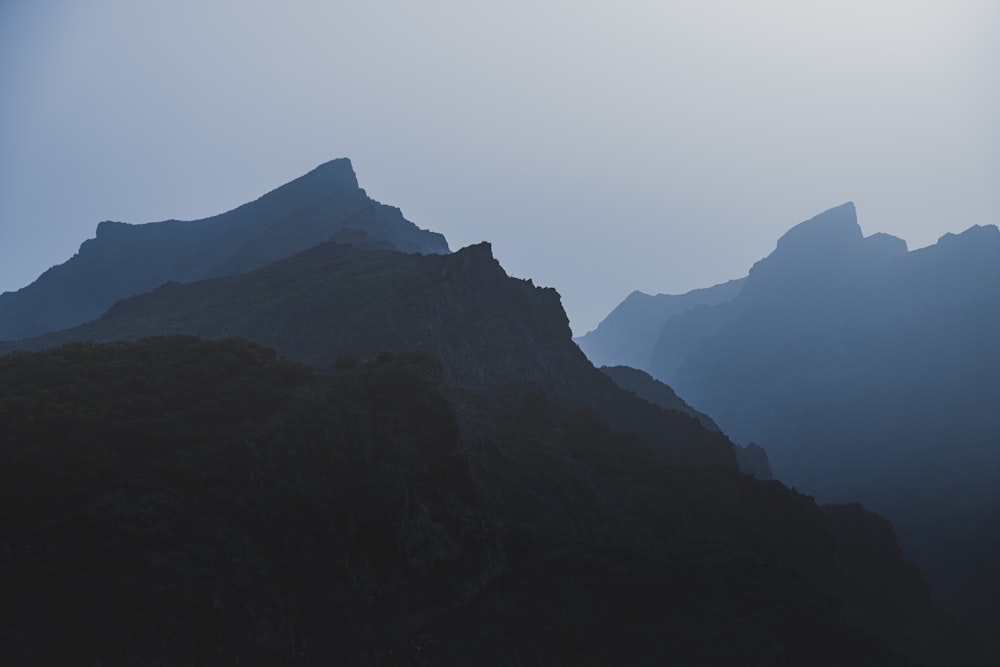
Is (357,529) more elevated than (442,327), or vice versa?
(442,327)

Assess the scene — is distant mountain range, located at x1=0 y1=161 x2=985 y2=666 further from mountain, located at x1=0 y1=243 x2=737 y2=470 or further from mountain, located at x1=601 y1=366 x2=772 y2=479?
mountain, located at x1=601 y1=366 x2=772 y2=479

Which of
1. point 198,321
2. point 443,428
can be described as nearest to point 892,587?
point 443,428

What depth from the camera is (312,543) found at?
104 feet

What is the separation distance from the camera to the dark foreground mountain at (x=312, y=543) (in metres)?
24.2

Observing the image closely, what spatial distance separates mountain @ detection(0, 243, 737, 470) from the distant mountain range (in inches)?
915

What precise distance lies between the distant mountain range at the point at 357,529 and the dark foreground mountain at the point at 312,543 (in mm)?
113

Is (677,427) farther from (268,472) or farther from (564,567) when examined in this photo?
(268,472)

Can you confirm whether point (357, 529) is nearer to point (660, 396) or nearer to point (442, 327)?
point (442, 327)

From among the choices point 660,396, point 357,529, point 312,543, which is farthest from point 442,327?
point 660,396

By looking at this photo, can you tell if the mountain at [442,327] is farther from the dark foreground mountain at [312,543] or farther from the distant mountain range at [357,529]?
the dark foreground mountain at [312,543]

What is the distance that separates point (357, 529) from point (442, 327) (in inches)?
2612

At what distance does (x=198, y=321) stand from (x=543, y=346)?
62.6 meters

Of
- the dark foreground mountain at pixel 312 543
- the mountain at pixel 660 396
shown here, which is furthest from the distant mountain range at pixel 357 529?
the mountain at pixel 660 396

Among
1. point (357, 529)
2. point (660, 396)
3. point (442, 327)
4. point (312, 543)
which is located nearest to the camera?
point (312, 543)
